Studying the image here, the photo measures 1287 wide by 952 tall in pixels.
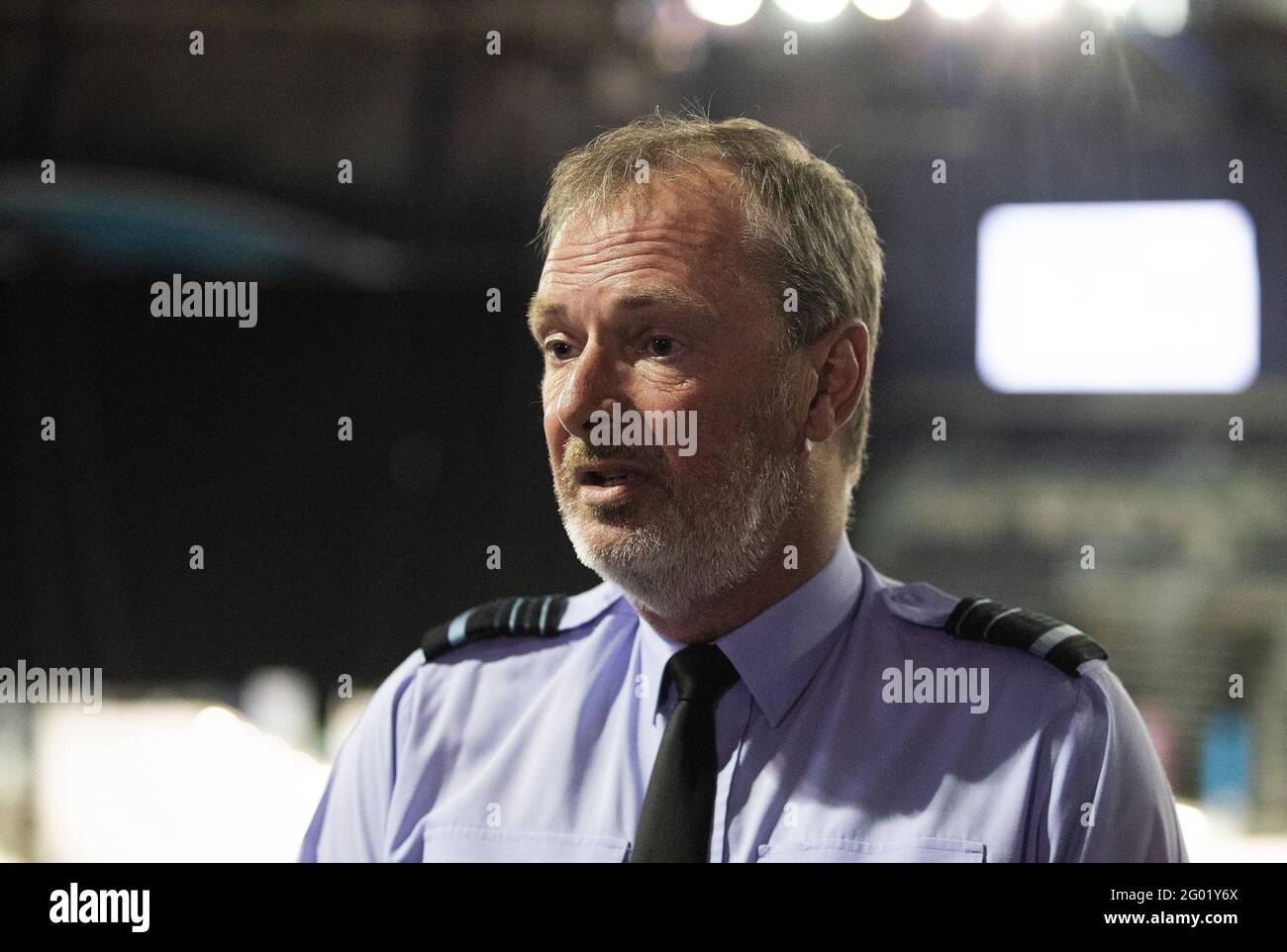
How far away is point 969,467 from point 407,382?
1.54 metres

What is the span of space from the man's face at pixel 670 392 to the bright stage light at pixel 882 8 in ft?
4.90

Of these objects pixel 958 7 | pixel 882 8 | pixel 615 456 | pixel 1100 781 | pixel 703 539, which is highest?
pixel 882 8

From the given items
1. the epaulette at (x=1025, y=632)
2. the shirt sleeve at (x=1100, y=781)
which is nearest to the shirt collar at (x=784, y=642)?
the epaulette at (x=1025, y=632)

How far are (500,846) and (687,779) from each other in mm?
264

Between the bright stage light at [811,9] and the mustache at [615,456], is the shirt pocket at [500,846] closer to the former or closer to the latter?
the mustache at [615,456]

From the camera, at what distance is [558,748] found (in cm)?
144

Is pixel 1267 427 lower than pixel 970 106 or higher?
lower

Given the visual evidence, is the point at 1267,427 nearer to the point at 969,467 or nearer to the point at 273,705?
the point at 969,467

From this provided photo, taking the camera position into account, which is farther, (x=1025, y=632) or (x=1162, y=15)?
(x=1162, y=15)

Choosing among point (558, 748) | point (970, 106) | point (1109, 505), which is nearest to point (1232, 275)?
point (970, 106)

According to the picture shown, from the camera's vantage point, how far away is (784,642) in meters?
1.40

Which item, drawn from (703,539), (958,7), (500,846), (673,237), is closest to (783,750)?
(703,539)

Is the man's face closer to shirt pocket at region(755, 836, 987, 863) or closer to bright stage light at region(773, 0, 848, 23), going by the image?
shirt pocket at region(755, 836, 987, 863)

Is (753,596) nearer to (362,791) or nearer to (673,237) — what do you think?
(673,237)
